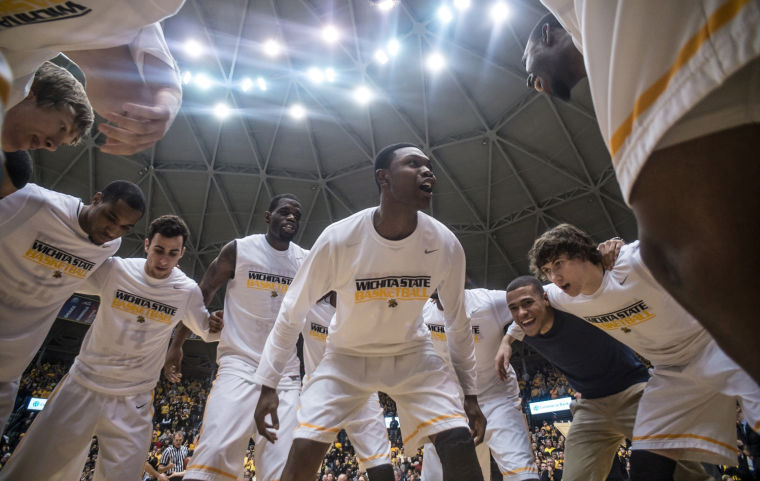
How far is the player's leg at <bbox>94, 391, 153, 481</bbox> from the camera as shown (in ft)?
11.3

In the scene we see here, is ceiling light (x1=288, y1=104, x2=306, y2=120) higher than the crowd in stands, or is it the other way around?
ceiling light (x1=288, y1=104, x2=306, y2=120)

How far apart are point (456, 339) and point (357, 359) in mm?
783

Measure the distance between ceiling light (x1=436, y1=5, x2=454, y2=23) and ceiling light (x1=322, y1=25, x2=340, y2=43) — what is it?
2953mm

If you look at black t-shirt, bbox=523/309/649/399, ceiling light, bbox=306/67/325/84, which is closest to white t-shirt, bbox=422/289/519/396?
black t-shirt, bbox=523/309/649/399

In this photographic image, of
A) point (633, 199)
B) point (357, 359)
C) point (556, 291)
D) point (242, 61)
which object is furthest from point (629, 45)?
point (242, 61)

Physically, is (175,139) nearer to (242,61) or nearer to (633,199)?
(242,61)

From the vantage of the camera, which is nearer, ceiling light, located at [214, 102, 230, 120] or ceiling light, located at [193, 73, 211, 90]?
ceiling light, located at [193, 73, 211, 90]

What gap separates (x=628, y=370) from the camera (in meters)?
3.93

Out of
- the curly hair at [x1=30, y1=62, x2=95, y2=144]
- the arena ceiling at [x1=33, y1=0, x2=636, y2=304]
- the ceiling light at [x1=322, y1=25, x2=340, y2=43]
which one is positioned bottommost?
the curly hair at [x1=30, y1=62, x2=95, y2=144]

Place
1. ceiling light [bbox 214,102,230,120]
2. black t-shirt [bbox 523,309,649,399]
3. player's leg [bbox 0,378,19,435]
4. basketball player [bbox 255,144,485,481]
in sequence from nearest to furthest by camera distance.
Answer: basketball player [bbox 255,144,485,481] < player's leg [bbox 0,378,19,435] < black t-shirt [bbox 523,309,649,399] < ceiling light [bbox 214,102,230,120]

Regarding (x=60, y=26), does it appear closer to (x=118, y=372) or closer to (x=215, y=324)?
(x=118, y=372)

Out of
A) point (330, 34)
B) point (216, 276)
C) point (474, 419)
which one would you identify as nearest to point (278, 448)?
point (474, 419)

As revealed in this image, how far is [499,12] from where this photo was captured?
1097 centimetres

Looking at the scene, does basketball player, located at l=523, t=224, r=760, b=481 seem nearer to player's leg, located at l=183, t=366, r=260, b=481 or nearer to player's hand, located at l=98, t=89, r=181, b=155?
player's leg, located at l=183, t=366, r=260, b=481
